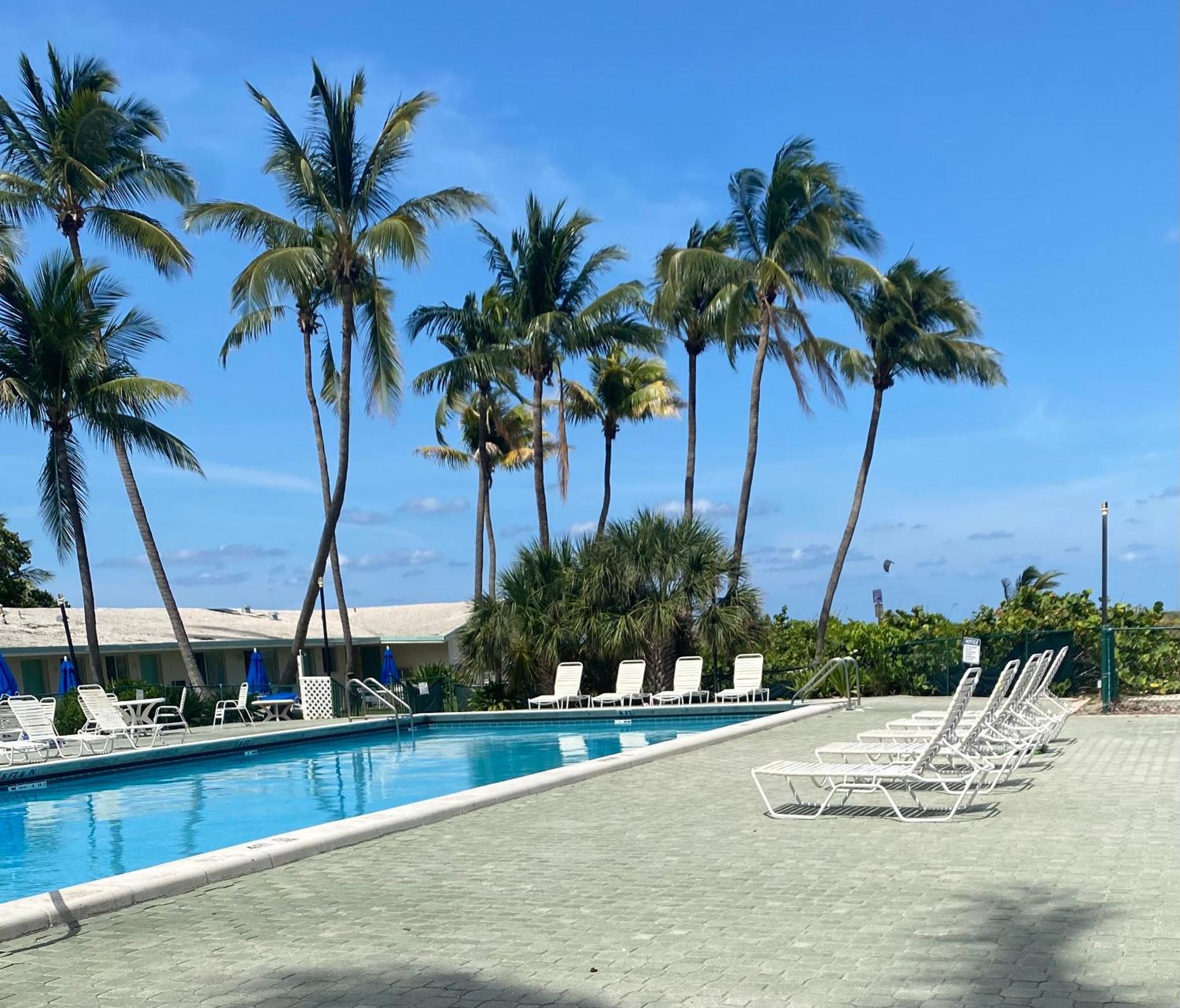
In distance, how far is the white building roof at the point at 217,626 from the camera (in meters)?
34.0

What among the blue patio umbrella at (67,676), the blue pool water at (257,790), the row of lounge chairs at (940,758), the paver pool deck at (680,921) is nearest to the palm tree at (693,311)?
the blue pool water at (257,790)

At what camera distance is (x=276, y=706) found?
2656 centimetres

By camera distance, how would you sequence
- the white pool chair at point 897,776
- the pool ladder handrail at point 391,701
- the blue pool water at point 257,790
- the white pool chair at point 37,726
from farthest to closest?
the pool ladder handrail at point 391,701
the white pool chair at point 37,726
the blue pool water at point 257,790
the white pool chair at point 897,776

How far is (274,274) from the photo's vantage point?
2795 cm

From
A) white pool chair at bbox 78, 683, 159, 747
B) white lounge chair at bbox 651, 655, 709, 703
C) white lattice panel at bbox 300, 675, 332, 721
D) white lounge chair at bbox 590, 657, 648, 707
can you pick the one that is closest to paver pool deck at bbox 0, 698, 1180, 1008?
white pool chair at bbox 78, 683, 159, 747

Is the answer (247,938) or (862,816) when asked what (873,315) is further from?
(247,938)

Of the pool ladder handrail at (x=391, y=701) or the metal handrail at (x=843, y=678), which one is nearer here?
the metal handrail at (x=843, y=678)

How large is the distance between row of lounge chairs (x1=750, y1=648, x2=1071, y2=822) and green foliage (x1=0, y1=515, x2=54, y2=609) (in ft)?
131

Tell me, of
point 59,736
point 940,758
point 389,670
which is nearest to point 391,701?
point 59,736

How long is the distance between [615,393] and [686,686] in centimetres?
1720

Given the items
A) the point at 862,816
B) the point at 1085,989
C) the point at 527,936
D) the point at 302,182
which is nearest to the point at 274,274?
the point at 302,182

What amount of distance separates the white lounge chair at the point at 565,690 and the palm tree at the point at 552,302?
8.49m

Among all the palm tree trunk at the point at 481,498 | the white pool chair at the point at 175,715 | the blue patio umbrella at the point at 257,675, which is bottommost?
the white pool chair at the point at 175,715

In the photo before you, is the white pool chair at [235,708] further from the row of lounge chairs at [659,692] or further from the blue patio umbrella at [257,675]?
the row of lounge chairs at [659,692]
